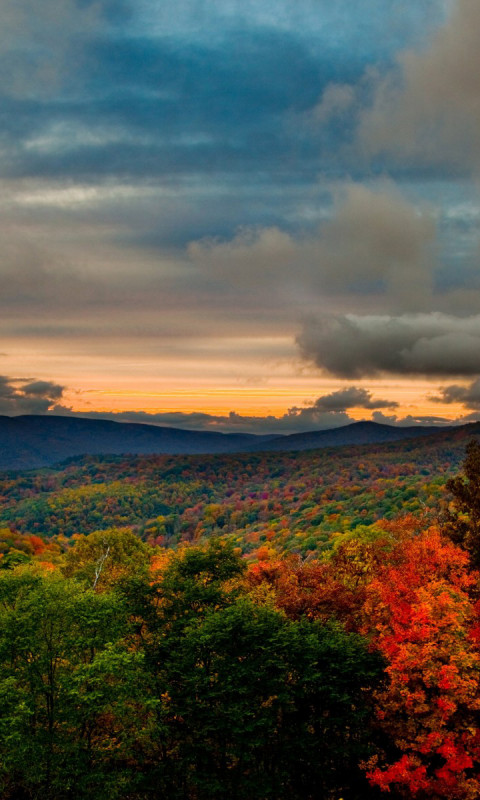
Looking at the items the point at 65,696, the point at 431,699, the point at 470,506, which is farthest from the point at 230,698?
the point at 470,506

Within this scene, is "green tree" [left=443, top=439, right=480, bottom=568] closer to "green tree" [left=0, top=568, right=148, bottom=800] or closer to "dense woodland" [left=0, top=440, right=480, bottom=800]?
"dense woodland" [left=0, top=440, right=480, bottom=800]

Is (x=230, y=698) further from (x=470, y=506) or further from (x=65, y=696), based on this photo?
(x=470, y=506)

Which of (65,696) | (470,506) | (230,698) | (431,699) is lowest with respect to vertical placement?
(431,699)

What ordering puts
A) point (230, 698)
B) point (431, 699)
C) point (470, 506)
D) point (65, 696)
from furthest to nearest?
point (470, 506) → point (431, 699) → point (230, 698) → point (65, 696)

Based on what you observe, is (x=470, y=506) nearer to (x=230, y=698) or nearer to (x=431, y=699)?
(x=431, y=699)

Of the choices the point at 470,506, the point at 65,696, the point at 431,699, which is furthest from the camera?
the point at 470,506

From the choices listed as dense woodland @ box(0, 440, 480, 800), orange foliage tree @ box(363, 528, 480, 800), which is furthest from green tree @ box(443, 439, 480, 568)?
orange foliage tree @ box(363, 528, 480, 800)

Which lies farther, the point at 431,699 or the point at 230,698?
the point at 431,699

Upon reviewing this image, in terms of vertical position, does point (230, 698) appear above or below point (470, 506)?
below

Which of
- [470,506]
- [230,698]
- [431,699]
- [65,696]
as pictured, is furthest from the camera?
[470,506]

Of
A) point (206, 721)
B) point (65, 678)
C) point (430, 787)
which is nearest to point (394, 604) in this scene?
point (430, 787)

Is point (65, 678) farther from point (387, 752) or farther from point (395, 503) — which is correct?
point (395, 503)

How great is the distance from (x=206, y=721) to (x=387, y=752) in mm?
12072

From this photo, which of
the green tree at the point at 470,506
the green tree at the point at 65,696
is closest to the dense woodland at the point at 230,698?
the green tree at the point at 65,696
